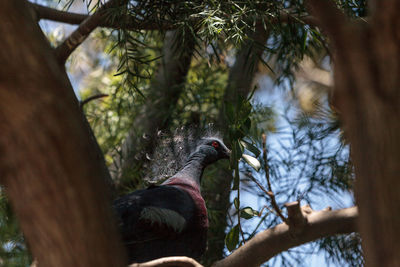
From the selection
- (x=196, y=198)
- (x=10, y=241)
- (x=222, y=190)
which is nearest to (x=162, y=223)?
(x=196, y=198)

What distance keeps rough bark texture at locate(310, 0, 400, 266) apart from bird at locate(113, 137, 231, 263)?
1109mm

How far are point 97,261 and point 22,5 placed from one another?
0.53 meters

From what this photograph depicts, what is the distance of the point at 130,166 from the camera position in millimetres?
2822

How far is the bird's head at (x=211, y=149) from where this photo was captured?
2.32 m

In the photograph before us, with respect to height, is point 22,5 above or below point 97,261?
above

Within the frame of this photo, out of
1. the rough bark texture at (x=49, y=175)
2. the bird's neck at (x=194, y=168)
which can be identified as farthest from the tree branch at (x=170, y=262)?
the bird's neck at (x=194, y=168)

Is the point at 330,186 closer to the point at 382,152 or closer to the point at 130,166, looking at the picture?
the point at 130,166

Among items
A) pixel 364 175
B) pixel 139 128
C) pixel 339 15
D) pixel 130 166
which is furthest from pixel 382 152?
pixel 139 128

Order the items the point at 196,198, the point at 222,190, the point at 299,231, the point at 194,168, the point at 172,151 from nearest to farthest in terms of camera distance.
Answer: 1. the point at 299,231
2. the point at 196,198
3. the point at 194,168
4. the point at 172,151
5. the point at 222,190

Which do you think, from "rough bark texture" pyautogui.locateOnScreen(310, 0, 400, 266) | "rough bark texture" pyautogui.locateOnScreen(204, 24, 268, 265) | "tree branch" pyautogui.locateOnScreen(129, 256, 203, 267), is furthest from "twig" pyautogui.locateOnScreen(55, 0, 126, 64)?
"rough bark texture" pyautogui.locateOnScreen(310, 0, 400, 266)

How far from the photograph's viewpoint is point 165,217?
75.0 inches

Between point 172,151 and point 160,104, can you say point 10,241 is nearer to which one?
point 172,151

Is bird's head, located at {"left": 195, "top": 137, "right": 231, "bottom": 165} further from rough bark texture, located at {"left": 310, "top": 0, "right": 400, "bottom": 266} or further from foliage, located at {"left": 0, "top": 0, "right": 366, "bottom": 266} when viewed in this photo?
rough bark texture, located at {"left": 310, "top": 0, "right": 400, "bottom": 266}

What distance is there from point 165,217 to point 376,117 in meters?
1.17
